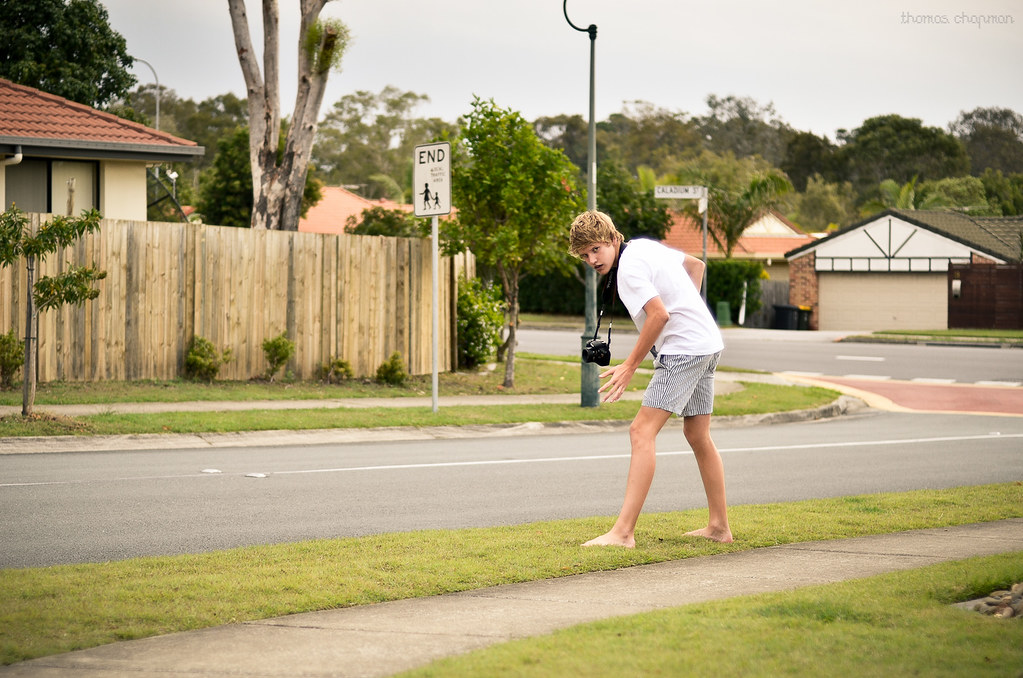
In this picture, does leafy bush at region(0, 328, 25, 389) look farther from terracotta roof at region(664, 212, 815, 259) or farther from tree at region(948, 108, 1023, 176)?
tree at region(948, 108, 1023, 176)

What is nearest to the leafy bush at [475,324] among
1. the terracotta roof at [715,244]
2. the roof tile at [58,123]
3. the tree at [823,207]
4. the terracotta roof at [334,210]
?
the roof tile at [58,123]

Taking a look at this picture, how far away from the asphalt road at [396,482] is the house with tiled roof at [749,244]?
34093mm

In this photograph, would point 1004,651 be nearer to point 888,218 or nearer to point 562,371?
point 562,371

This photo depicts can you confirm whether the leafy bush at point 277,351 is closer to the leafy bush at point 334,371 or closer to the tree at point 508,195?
the leafy bush at point 334,371

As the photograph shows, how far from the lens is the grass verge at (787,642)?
12.7 ft

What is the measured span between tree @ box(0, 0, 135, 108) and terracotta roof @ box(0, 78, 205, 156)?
11701 millimetres

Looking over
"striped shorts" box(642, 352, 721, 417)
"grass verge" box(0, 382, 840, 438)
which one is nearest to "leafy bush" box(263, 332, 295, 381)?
"grass verge" box(0, 382, 840, 438)

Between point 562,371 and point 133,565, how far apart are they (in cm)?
1555

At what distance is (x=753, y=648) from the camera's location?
4117mm

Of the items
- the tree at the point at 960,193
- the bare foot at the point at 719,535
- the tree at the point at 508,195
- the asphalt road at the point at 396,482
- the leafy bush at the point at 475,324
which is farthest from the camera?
the tree at the point at 960,193

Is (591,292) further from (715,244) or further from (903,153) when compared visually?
(903,153)

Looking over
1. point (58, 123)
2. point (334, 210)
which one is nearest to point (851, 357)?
point (58, 123)

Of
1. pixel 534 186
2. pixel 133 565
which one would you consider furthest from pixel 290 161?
pixel 133 565

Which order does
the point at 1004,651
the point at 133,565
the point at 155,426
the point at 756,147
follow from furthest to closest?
the point at 756,147 < the point at 155,426 < the point at 133,565 < the point at 1004,651
